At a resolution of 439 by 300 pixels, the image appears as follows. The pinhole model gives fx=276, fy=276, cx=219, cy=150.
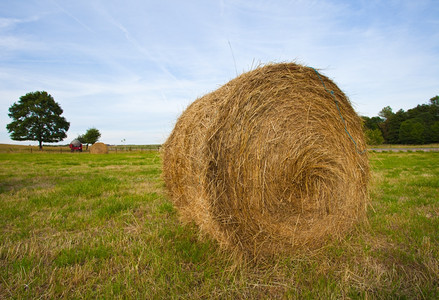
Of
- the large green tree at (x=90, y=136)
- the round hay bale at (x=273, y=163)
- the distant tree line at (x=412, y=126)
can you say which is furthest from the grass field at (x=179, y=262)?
the large green tree at (x=90, y=136)

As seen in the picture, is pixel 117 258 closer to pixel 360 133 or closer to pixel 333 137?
pixel 333 137

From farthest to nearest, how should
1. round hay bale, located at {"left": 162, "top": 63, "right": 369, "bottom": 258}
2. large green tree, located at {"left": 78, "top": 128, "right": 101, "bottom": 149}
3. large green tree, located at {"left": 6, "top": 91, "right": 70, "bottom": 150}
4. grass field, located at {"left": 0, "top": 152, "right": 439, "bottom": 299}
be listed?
large green tree, located at {"left": 78, "top": 128, "right": 101, "bottom": 149} < large green tree, located at {"left": 6, "top": 91, "right": 70, "bottom": 150} < round hay bale, located at {"left": 162, "top": 63, "right": 369, "bottom": 258} < grass field, located at {"left": 0, "top": 152, "right": 439, "bottom": 299}

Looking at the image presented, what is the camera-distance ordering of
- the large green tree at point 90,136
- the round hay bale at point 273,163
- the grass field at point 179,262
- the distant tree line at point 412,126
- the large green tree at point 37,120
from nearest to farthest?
1. the grass field at point 179,262
2. the round hay bale at point 273,163
3. the large green tree at point 37,120
4. the distant tree line at point 412,126
5. the large green tree at point 90,136

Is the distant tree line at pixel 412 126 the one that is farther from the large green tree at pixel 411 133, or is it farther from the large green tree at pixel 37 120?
the large green tree at pixel 37 120

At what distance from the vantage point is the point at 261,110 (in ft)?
11.2

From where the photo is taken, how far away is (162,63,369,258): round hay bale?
3.19 m

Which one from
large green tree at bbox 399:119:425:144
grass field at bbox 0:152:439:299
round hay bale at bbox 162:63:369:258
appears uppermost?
large green tree at bbox 399:119:425:144

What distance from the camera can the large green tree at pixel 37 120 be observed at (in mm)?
52938

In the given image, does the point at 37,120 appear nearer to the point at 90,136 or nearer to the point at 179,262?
the point at 90,136

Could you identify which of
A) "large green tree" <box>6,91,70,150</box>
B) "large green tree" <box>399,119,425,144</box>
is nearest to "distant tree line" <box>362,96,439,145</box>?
"large green tree" <box>399,119,425,144</box>

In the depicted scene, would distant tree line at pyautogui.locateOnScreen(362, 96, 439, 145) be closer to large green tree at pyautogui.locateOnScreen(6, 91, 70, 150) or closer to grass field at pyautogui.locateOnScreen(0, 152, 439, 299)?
grass field at pyautogui.locateOnScreen(0, 152, 439, 299)

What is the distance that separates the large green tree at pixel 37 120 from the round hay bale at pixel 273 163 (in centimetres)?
6129

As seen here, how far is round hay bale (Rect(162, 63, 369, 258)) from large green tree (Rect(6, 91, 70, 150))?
201 ft

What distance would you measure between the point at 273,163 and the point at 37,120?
62868mm
